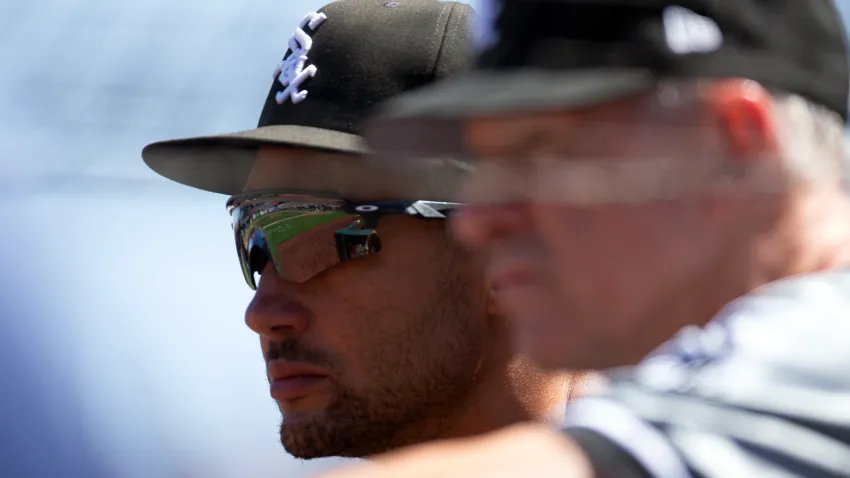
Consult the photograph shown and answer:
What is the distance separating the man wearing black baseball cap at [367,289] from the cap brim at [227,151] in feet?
0.04

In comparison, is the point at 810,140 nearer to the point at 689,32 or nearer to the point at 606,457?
the point at 689,32

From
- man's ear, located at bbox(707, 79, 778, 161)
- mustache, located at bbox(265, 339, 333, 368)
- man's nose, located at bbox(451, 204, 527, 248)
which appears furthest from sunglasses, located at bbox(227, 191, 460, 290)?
man's ear, located at bbox(707, 79, 778, 161)

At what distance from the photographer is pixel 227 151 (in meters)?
2.77

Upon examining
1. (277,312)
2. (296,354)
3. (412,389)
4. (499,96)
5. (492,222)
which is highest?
(499,96)

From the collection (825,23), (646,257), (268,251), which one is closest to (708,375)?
(646,257)

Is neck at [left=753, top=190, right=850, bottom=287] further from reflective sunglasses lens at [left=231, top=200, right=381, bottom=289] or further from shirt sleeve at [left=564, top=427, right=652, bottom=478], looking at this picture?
reflective sunglasses lens at [left=231, top=200, right=381, bottom=289]

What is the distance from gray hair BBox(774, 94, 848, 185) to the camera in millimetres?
1108

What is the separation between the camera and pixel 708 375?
941mm

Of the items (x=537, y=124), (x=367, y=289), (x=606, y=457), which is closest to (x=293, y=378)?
(x=367, y=289)

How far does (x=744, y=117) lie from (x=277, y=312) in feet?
5.82

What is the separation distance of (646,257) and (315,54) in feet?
5.74

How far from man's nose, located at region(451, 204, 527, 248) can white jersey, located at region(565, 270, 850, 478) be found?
11.7 inches

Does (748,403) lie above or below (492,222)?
below

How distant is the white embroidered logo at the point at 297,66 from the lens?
2.70 metres
